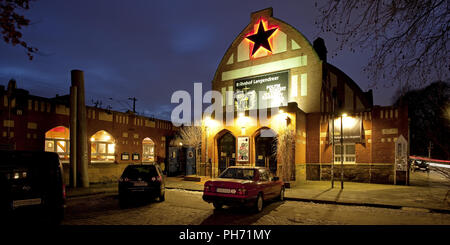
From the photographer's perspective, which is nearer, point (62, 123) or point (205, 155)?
point (62, 123)

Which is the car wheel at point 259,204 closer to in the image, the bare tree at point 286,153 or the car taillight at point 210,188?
the car taillight at point 210,188

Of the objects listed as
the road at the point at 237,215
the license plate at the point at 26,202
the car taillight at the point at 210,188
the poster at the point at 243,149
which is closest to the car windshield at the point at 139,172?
the road at the point at 237,215

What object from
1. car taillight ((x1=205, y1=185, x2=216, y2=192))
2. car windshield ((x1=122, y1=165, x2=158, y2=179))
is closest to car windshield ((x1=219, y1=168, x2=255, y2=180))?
car taillight ((x1=205, y1=185, x2=216, y2=192))

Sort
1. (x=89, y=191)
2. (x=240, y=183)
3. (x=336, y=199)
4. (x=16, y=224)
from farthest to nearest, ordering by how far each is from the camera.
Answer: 1. (x=89, y=191)
2. (x=336, y=199)
3. (x=240, y=183)
4. (x=16, y=224)

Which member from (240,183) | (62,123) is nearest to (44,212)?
(240,183)

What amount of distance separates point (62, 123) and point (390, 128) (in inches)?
853

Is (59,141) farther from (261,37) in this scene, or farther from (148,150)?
(261,37)

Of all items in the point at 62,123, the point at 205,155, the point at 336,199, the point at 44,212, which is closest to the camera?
the point at 44,212

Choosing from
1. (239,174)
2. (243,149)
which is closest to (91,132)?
(243,149)

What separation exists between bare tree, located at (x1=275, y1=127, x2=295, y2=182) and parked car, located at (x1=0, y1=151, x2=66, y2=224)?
1297 cm

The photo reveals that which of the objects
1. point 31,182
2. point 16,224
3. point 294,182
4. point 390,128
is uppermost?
point 390,128

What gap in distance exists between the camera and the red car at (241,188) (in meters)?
8.83

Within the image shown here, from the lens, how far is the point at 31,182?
668 centimetres
